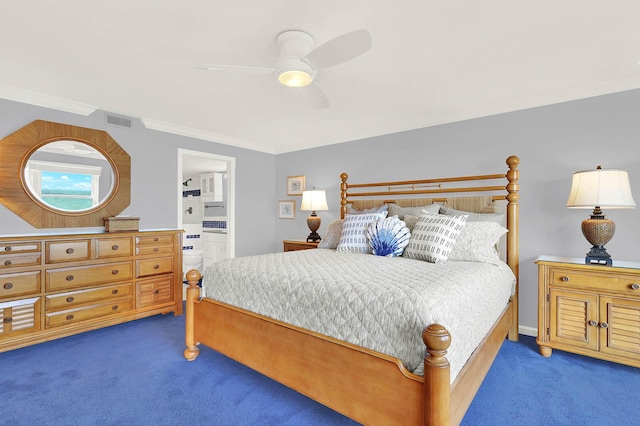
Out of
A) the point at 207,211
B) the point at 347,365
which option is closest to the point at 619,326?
the point at 347,365

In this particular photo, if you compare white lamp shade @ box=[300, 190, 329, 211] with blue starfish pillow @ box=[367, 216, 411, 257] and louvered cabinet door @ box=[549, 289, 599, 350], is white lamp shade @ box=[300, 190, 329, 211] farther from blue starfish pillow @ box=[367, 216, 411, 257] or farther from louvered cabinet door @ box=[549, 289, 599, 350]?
louvered cabinet door @ box=[549, 289, 599, 350]

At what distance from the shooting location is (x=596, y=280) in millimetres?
A: 2273

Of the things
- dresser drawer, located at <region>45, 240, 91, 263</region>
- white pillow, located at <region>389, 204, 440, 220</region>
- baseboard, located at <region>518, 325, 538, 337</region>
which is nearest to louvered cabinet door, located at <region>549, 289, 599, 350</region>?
baseboard, located at <region>518, 325, 538, 337</region>

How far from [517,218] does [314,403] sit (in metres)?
2.39

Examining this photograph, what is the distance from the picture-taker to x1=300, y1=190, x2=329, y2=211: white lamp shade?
4215 millimetres

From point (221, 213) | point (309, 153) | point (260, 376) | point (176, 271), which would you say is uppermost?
point (309, 153)

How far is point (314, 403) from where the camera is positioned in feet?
6.09

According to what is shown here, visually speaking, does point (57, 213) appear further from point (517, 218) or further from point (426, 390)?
point (517, 218)

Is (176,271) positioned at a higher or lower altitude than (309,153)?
lower

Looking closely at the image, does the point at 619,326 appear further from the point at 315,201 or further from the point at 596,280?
the point at 315,201

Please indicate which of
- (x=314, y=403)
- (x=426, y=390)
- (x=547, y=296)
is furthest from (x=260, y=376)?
(x=547, y=296)

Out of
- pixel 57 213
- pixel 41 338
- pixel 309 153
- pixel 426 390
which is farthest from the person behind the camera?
pixel 309 153

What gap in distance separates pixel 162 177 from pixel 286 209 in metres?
1.92

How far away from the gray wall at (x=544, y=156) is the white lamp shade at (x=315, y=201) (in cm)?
100
